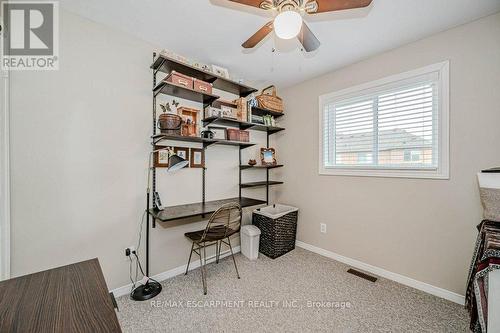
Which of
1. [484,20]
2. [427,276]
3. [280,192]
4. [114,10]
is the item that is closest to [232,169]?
[280,192]

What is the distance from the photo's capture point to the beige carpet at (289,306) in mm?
1569

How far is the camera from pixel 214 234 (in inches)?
85.9

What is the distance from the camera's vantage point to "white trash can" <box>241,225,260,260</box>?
2637mm

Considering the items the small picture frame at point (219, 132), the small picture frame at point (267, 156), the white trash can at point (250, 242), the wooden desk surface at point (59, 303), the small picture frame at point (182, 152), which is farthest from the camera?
the small picture frame at point (267, 156)

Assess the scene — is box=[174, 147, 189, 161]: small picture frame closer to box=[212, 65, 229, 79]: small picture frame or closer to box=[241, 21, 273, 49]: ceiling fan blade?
box=[212, 65, 229, 79]: small picture frame

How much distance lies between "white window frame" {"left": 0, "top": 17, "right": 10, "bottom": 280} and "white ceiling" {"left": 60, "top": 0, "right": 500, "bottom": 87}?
83cm

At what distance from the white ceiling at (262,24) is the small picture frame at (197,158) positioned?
107cm

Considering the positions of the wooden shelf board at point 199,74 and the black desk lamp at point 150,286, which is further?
the wooden shelf board at point 199,74

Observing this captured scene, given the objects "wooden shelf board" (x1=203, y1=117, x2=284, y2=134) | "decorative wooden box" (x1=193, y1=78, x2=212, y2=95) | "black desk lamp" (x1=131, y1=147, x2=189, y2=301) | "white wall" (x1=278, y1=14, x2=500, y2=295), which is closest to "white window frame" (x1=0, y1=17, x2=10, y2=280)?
"black desk lamp" (x1=131, y1=147, x2=189, y2=301)

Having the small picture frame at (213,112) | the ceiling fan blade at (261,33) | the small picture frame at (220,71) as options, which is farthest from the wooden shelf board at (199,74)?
the ceiling fan blade at (261,33)

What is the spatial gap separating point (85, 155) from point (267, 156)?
85.6 inches

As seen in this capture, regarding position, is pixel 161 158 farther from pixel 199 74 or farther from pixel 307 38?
pixel 307 38

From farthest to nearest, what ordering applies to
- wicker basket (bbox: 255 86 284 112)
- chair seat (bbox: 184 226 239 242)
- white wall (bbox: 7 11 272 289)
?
wicker basket (bbox: 255 86 284 112), chair seat (bbox: 184 226 239 242), white wall (bbox: 7 11 272 289)

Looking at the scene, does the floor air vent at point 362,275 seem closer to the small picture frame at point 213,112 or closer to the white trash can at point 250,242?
the white trash can at point 250,242
